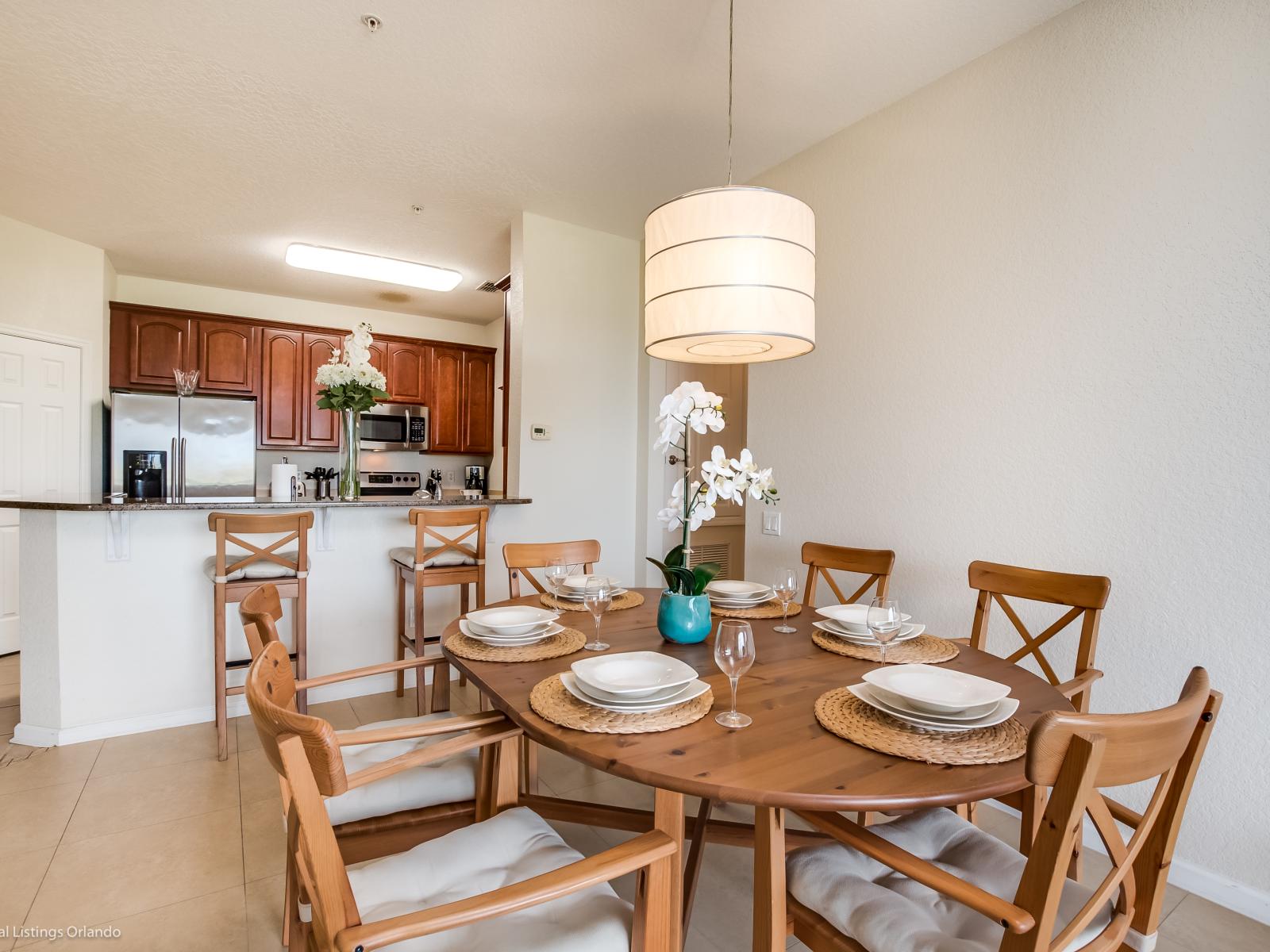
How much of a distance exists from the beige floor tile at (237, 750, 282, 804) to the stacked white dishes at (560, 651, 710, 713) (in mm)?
1596

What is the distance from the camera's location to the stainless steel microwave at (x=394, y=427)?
18.4 ft

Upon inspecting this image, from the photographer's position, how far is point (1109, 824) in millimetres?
961

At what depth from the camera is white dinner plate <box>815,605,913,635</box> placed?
1.65 metres

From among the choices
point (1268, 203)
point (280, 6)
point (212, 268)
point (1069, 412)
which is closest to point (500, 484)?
point (212, 268)

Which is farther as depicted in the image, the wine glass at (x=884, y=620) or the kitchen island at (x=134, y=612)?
the kitchen island at (x=134, y=612)

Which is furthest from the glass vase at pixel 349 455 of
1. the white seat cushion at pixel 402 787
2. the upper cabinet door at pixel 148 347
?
the upper cabinet door at pixel 148 347

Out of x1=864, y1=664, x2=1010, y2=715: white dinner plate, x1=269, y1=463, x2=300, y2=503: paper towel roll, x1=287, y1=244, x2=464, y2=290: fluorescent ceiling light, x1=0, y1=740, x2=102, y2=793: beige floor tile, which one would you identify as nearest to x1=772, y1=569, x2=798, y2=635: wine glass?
x1=864, y1=664, x2=1010, y2=715: white dinner plate

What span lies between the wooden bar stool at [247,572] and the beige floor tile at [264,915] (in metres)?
0.99

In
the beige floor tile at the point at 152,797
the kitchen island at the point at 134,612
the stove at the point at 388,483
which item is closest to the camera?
the beige floor tile at the point at 152,797

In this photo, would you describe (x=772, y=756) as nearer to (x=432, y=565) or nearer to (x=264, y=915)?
(x=264, y=915)

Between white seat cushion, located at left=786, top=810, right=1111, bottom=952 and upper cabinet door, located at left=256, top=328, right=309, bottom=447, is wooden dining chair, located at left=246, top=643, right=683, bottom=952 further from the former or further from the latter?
upper cabinet door, located at left=256, top=328, right=309, bottom=447

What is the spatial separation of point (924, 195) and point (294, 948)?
9.93 ft

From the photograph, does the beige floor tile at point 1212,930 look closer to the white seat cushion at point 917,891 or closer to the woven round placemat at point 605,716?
the white seat cushion at point 917,891

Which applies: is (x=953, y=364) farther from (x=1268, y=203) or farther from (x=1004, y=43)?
(x=1004, y=43)
